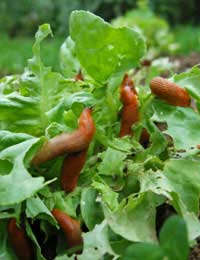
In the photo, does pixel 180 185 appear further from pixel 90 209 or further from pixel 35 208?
pixel 35 208

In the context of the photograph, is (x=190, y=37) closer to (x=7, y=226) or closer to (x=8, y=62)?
(x=8, y=62)

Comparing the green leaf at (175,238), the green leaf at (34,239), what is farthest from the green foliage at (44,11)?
the green leaf at (175,238)

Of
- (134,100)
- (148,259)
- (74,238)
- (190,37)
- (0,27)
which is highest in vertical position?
(148,259)

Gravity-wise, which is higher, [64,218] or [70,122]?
[70,122]

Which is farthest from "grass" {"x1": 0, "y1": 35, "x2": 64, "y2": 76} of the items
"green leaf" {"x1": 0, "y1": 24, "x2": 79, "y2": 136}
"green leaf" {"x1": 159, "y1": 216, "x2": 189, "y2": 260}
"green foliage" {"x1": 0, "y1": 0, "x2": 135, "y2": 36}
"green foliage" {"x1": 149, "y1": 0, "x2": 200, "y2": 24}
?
"green leaf" {"x1": 159, "y1": 216, "x2": 189, "y2": 260}

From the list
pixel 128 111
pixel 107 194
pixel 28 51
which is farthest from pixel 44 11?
pixel 107 194

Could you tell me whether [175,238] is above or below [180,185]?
above

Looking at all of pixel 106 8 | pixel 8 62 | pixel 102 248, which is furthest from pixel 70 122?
Result: pixel 106 8
